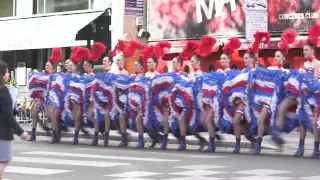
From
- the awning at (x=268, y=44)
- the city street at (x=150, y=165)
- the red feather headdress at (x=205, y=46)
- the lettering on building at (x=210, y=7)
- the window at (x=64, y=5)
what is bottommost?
the city street at (x=150, y=165)

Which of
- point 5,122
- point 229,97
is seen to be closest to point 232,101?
point 229,97

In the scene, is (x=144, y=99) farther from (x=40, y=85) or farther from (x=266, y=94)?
(x=40, y=85)

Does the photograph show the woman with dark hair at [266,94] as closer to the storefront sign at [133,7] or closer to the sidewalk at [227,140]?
the sidewalk at [227,140]

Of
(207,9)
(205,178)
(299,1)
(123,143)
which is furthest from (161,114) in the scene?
(207,9)

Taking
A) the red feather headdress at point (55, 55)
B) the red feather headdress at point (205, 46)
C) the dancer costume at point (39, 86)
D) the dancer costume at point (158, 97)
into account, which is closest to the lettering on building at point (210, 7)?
the red feather headdress at point (55, 55)

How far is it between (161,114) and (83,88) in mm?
2032

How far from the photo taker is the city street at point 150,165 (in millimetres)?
10945

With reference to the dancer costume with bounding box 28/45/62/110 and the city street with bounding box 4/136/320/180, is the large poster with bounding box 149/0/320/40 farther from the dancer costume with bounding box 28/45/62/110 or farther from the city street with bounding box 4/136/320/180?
the dancer costume with bounding box 28/45/62/110

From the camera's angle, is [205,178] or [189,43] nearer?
[205,178]

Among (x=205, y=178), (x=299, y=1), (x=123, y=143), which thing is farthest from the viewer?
(x=299, y=1)

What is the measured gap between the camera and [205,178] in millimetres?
10602

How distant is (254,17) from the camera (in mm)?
17984

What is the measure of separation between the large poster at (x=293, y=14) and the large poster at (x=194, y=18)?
1.16 m

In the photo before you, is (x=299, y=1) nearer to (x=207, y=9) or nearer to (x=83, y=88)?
(x=207, y=9)
